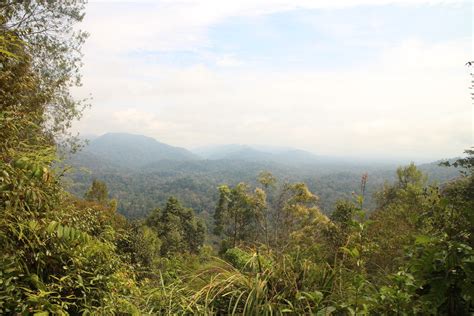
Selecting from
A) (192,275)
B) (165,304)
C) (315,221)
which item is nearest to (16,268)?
(165,304)

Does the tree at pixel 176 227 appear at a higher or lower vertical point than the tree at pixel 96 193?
lower

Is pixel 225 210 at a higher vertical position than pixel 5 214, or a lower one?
lower

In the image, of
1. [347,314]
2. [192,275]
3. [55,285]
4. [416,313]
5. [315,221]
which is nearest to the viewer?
[416,313]

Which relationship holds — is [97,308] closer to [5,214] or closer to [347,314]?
[5,214]

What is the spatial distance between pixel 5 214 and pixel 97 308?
686 millimetres

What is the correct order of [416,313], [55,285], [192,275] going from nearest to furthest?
[416,313]
[55,285]
[192,275]

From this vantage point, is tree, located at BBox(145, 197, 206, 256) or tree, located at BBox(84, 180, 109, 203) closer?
tree, located at BBox(145, 197, 206, 256)

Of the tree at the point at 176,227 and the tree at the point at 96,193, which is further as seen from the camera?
the tree at the point at 96,193

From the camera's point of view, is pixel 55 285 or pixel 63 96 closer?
pixel 55 285

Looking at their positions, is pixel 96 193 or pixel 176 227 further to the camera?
pixel 176 227

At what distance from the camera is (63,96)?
35.2 feet

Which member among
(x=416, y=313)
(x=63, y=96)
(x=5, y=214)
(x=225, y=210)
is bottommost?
(x=225, y=210)

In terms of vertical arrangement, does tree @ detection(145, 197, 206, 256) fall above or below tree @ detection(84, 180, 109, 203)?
below

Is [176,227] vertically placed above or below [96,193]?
Result: below
